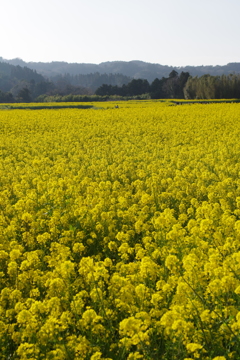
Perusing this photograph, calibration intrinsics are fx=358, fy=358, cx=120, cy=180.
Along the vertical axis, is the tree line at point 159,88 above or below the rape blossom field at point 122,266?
above

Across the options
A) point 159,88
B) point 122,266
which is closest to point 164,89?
point 159,88

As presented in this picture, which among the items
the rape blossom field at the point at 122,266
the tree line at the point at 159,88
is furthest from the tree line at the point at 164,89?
the rape blossom field at the point at 122,266

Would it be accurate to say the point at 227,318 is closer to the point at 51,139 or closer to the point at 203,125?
the point at 51,139

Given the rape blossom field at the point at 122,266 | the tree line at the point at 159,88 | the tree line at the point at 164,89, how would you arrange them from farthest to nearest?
the tree line at the point at 159,88, the tree line at the point at 164,89, the rape blossom field at the point at 122,266

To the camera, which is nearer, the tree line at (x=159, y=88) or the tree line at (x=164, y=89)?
the tree line at (x=164, y=89)

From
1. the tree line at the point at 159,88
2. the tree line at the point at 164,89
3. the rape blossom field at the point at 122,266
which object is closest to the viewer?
the rape blossom field at the point at 122,266

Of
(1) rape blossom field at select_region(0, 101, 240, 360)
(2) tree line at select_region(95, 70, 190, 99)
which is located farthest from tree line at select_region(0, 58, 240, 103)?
(1) rape blossom field at select_region(0, 101, 240, 360)

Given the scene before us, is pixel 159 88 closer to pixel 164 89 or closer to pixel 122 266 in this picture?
pixel 164 89

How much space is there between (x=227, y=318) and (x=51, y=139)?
15507mm

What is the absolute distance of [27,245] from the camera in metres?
6.02

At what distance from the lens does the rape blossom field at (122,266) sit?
3219mm

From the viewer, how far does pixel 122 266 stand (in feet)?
13.5

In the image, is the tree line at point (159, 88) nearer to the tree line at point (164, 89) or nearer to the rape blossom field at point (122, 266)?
the tree line at point (164, 89)

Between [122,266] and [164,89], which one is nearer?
[122,266]
